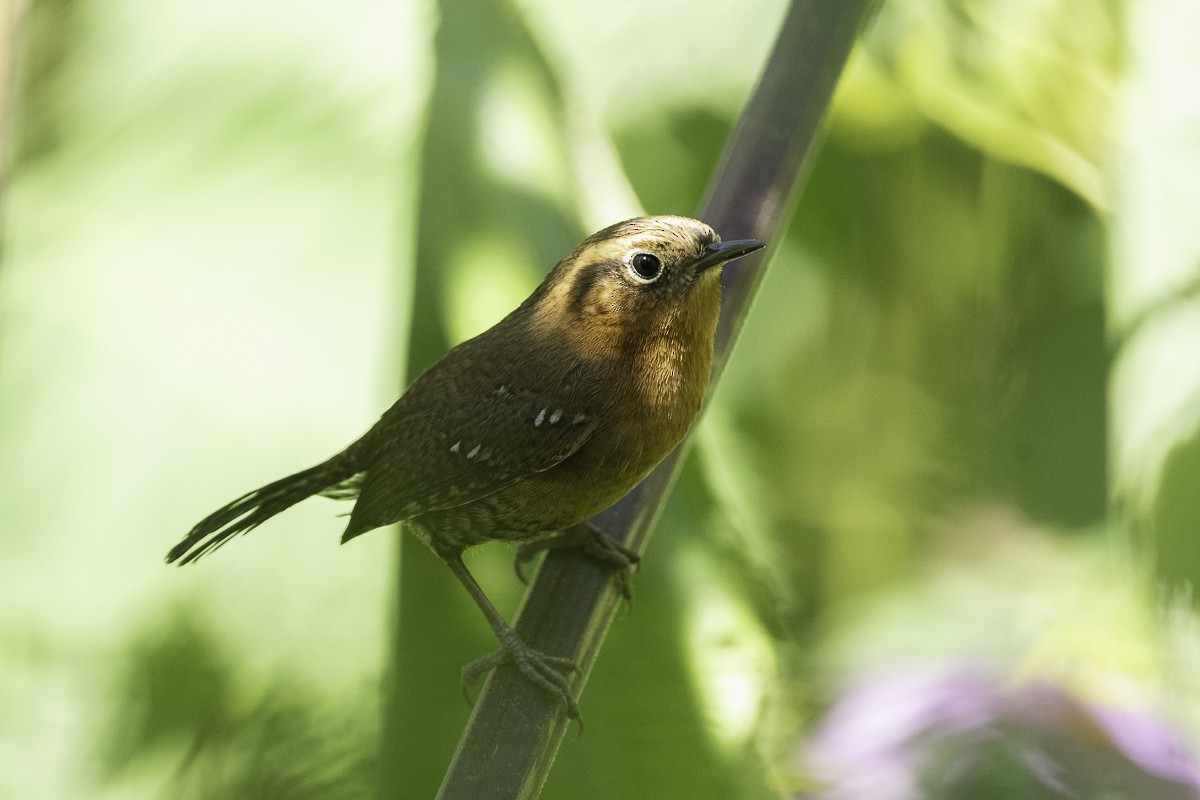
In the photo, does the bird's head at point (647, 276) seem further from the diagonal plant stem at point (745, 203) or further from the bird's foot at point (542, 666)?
the bird's foot at point (542, 666)

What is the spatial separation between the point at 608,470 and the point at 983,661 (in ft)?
5.64

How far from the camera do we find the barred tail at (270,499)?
2041mm

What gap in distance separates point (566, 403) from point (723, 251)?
340mm

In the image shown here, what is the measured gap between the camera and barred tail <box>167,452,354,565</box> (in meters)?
2.04

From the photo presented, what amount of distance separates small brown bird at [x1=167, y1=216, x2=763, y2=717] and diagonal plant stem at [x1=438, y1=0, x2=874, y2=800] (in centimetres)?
6

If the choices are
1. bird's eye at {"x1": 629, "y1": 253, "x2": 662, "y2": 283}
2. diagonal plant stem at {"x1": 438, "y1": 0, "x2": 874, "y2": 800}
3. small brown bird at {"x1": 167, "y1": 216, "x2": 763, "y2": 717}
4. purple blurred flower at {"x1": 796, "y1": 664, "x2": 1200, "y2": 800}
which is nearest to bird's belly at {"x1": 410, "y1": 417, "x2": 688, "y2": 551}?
small brown bird at {"x1": 167, "y1": 216, "x2": 763, "y2": 717}

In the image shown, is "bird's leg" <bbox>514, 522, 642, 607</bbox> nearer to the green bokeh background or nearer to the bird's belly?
the bird's belly

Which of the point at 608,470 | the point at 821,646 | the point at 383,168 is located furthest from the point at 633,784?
the point at 383,168

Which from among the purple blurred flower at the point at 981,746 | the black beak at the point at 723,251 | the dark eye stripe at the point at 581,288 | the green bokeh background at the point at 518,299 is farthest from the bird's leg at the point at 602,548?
the purple blurred flower at the point at 981,746

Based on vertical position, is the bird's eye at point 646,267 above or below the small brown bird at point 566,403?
above

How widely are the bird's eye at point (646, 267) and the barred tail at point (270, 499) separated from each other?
640 millimetres

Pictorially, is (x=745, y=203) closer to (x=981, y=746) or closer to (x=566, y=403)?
(x=566, y=403)

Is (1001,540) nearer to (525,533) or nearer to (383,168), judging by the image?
(525,533)

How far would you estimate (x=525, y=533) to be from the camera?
76.5 inches
